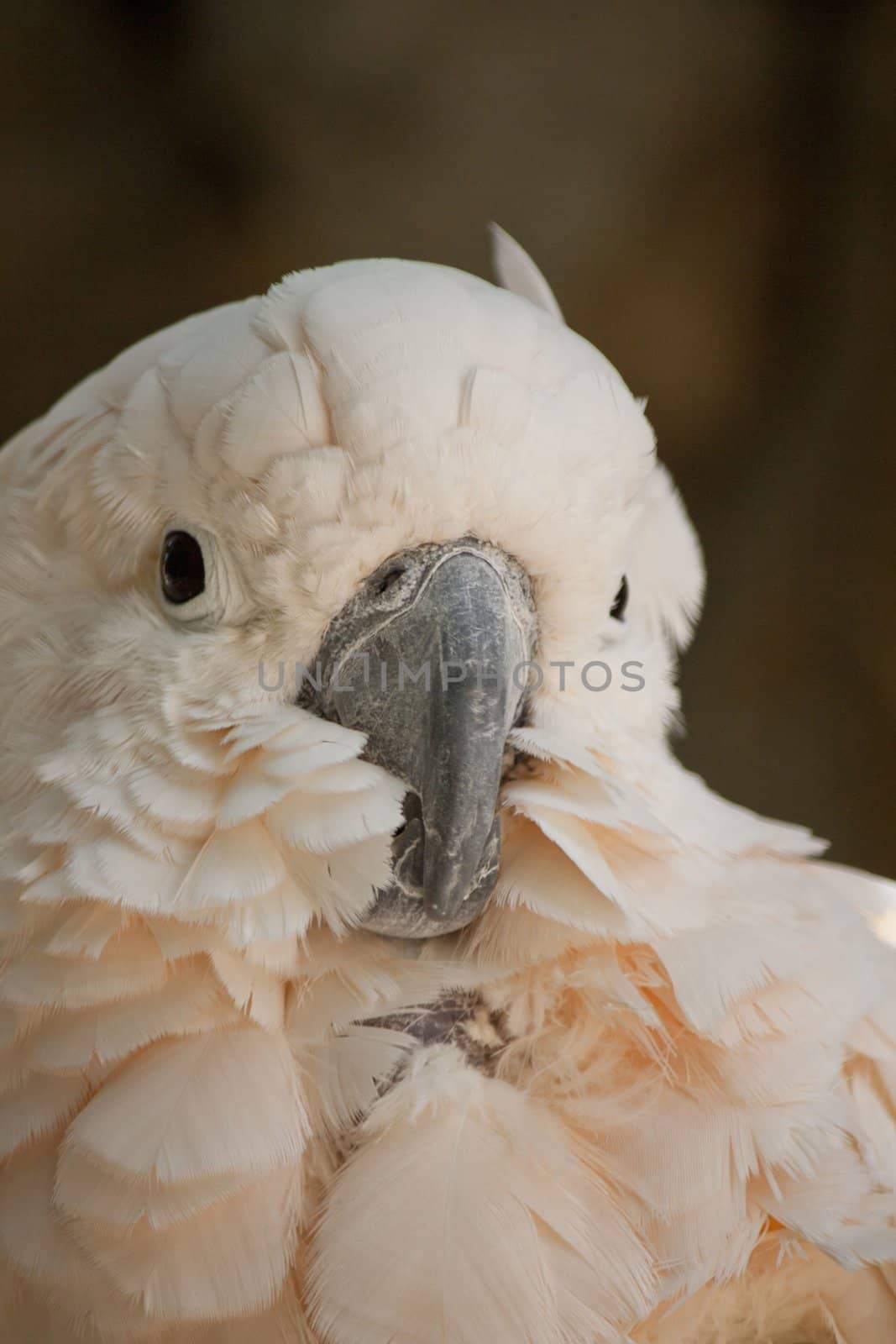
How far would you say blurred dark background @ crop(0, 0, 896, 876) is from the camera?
2746mm

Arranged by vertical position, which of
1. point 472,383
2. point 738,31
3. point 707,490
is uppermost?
point 738,31

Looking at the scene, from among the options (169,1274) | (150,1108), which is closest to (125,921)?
(150,1108)

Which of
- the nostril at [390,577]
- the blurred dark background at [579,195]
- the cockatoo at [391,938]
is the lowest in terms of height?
the cockatoo at [391,938]

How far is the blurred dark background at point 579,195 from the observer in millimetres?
2746

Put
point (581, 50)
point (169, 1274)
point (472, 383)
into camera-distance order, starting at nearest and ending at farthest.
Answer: point (169, 1274) < point (472, 383) < point (581, 50)

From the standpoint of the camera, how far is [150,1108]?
0.94 m

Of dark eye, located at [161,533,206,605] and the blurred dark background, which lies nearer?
dark eye, located at [161,533,206,605]

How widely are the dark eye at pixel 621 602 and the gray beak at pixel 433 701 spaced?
9.0 inches

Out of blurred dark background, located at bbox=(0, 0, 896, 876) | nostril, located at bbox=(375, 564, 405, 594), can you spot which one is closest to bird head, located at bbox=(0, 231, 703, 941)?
nostril, located at bbox=(375, 564, 405, 594)

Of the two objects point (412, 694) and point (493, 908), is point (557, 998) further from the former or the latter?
point (412, 694)

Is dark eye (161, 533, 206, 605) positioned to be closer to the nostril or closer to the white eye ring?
the white eye ring

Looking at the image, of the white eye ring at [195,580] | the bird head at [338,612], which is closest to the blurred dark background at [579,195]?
the bird head at [338,612]

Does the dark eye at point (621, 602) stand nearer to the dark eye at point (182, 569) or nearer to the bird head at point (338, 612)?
the bird head at point (338, 612)

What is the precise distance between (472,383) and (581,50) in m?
2.09
